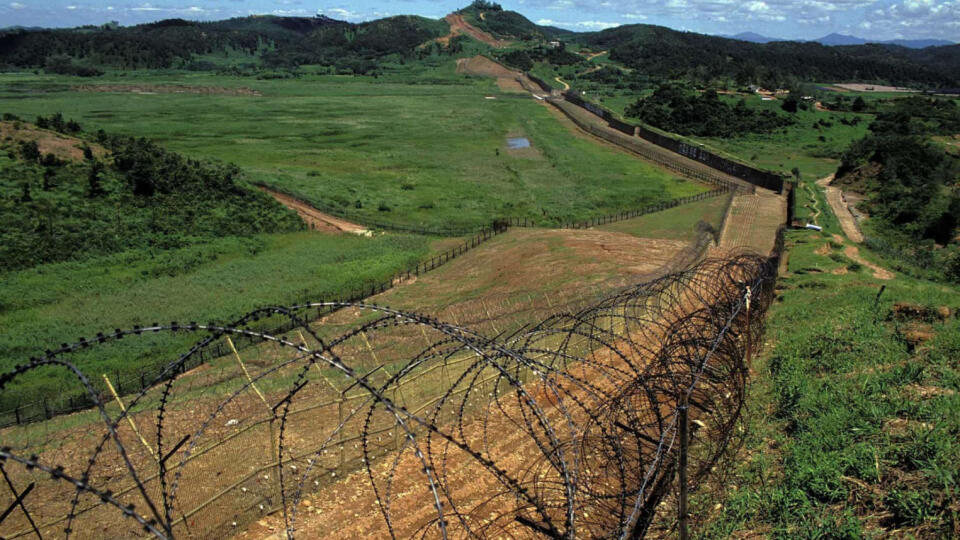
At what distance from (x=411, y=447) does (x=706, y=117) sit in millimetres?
93688

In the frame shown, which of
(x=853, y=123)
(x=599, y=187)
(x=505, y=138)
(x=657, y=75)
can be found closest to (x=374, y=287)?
(x=599, y=187)

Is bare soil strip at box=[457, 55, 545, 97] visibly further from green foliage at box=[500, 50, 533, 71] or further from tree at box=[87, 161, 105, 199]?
tree at box=[87, 161, 105, 199]

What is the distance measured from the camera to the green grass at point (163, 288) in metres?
26.5

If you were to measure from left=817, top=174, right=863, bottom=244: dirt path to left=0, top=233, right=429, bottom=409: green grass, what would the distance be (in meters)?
31.2

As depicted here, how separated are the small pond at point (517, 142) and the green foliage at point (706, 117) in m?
23.3

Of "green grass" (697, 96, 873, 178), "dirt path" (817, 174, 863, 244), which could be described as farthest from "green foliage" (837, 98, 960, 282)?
"green grass" (697, 96, 873, 178)

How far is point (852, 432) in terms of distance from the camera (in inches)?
536

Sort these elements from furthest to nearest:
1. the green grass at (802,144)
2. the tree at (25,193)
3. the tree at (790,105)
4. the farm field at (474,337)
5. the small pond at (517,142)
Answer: the tree at (790,105) < the small pond at (517,142) < the green grass at (802,144) < the tree at (25,193) < the farm field at (474,337)

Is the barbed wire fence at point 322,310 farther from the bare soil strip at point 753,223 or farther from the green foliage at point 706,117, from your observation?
the green foliage at point 706,117

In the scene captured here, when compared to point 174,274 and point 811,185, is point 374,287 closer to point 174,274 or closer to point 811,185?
point 174,274

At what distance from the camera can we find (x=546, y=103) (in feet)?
420

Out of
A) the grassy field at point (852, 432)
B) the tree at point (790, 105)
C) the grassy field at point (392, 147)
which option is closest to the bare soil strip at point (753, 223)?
the grassy field at point (392, 147)

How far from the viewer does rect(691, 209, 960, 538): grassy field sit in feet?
36.2

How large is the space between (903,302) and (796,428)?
37.8ft
